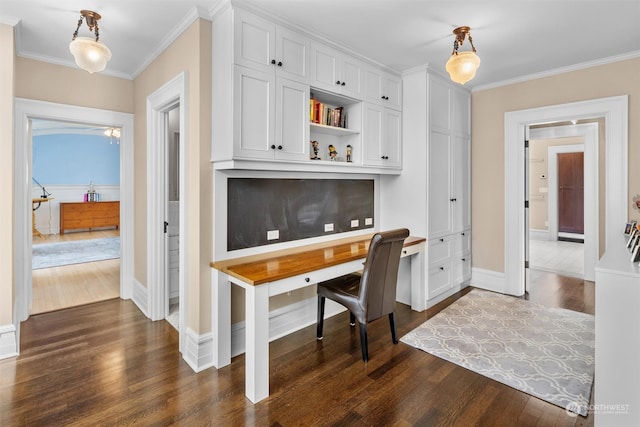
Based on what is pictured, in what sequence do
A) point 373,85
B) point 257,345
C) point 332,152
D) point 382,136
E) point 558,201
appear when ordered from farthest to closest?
point 558,201
point 382,136
point 373,85
point 332,152
point 257,345

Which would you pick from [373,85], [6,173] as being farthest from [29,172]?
[373,85]

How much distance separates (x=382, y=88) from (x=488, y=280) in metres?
2.73

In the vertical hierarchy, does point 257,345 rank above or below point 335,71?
below

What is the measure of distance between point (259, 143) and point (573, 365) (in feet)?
9.29

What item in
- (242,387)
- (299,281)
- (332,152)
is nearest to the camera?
(242,387)

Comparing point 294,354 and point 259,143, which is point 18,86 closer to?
point 259,143

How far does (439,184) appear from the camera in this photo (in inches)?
146

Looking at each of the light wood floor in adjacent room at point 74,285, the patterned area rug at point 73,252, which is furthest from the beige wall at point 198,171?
the patterned area rug at point 73,252

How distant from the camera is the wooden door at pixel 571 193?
7.06m

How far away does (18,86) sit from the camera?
303 centimetres

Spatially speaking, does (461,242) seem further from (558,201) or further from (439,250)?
(558,201)

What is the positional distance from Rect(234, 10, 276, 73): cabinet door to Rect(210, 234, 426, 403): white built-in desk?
4.75 ft

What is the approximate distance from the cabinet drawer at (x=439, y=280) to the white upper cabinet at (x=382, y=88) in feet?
6.14

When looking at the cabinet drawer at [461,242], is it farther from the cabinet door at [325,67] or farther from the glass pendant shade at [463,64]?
the cabinet door at [325,67]
